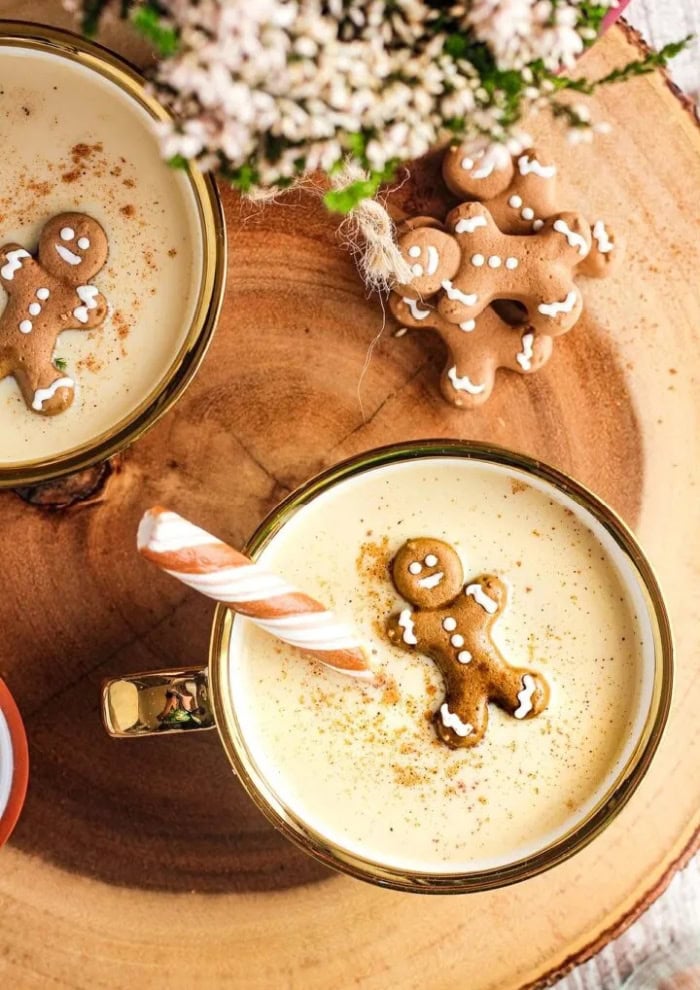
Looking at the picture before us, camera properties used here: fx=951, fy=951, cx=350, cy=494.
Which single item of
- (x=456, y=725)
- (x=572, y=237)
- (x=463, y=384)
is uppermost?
(x=572, y=237)

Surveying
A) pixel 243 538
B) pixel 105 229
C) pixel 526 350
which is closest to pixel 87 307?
pixel 105 229

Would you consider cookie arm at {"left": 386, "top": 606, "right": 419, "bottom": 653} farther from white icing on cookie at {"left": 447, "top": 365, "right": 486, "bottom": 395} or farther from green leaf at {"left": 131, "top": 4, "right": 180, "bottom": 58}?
green leaf at {"left": 131, "top": 4, "right": 180, "bottom": 58}

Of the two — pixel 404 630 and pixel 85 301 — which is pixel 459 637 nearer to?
pixel 404 630

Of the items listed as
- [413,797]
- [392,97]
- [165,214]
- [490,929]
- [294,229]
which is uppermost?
[392,97]

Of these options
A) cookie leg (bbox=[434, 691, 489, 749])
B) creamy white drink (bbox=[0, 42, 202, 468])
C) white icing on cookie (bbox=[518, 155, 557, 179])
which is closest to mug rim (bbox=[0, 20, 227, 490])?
creamy white drink (bbox=[0, 42, 202, 468])

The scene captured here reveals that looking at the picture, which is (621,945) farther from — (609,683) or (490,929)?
(609,683)

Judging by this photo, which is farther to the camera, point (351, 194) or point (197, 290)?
point (197, 290)

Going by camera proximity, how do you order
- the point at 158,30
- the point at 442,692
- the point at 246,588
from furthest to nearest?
the point at 442,692, the point at 246,588, the point at 158,30

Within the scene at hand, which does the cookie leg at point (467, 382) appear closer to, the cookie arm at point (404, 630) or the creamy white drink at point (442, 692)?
the creamy white drink at point (442, 692)

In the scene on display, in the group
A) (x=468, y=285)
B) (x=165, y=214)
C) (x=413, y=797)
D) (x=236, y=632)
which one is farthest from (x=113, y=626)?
(x=468, y=285)
